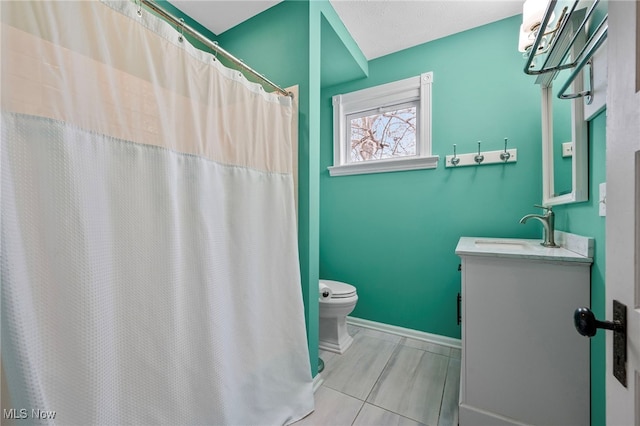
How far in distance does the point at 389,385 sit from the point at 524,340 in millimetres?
809

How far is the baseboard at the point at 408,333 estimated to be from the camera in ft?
6.21

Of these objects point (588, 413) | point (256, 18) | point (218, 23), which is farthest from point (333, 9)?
point (588, 413)

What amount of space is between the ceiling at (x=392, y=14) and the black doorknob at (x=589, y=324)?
1967 mm

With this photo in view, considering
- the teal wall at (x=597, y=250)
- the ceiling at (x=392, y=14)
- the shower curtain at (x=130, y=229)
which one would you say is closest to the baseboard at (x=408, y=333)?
the teal wall at (x=597, y=250)

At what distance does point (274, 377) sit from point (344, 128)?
6.96ft

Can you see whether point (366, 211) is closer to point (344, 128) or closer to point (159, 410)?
point (344, 128)

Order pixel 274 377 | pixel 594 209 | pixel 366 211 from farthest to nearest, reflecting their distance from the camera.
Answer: pixel 366 211
pixel 274 377
pixel 594 209

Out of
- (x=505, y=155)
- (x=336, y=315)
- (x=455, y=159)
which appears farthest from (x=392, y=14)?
(x=336, y=315)

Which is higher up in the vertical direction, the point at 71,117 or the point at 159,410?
the point at 71,117

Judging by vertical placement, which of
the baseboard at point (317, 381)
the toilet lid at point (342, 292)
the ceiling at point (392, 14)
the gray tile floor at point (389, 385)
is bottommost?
the gray tile floor at point (389, 385)

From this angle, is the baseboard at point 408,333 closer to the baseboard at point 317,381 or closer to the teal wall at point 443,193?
the teal wall at point 443,193

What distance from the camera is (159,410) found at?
83 cm

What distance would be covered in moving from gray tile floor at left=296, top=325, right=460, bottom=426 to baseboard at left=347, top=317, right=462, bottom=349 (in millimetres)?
40

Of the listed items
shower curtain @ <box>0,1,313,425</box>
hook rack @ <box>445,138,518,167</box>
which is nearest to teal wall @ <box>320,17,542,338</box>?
hook rack @ <box>445,138,518,167</box>
